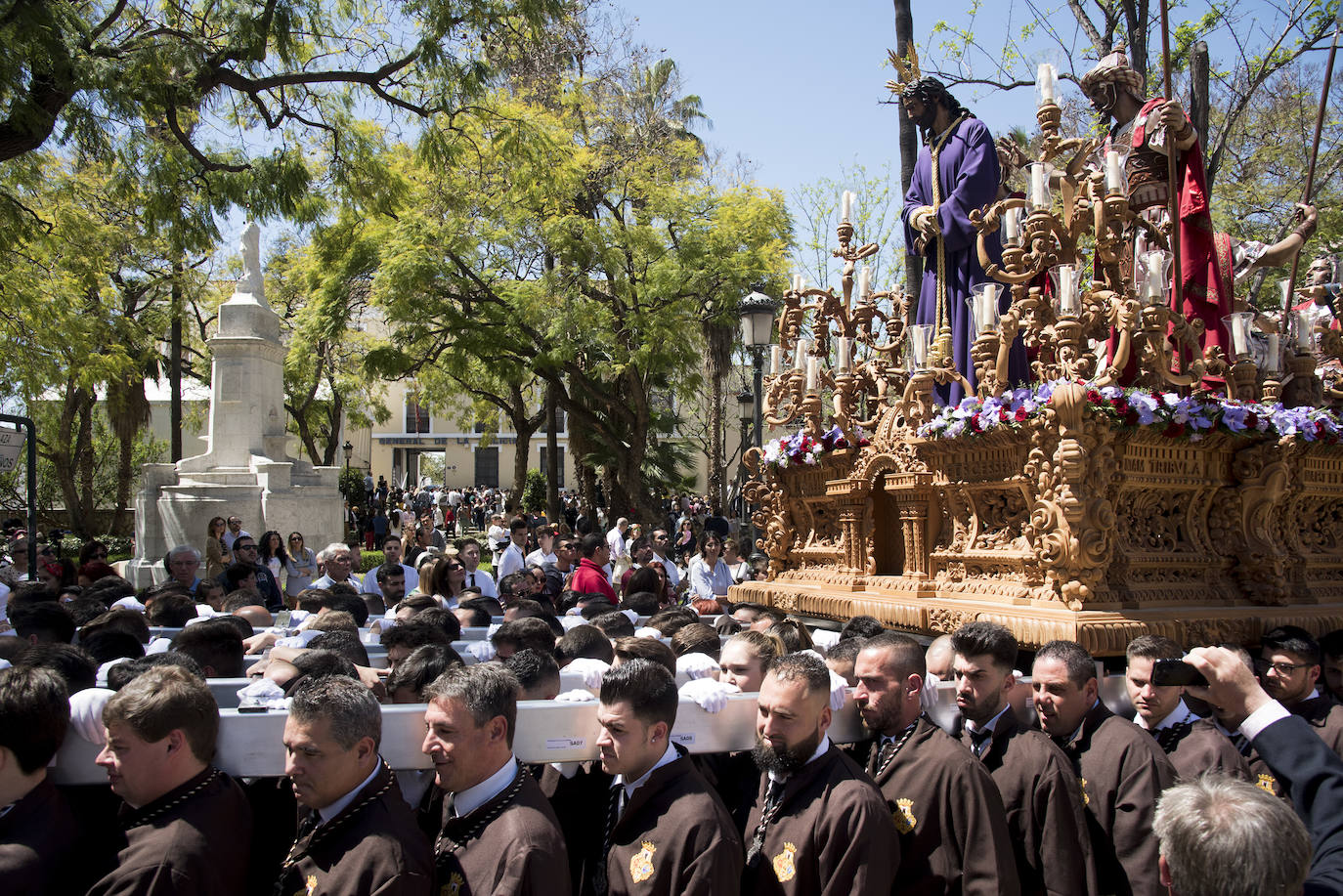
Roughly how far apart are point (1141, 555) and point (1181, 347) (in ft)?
4.76

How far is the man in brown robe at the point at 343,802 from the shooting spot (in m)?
3.06

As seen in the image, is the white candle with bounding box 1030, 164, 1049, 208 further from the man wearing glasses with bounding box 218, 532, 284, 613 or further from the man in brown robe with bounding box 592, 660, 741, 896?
the man wearing glasses with bounding box 218, 532, 284, 613

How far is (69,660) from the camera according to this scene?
4.19m

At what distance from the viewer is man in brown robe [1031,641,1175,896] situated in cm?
380

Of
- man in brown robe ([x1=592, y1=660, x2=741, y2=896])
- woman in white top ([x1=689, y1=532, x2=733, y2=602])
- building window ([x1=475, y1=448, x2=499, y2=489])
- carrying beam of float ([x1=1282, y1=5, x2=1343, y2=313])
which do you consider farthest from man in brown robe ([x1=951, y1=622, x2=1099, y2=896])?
building window ([x1=475, y1=448, x2=499, y2=489])

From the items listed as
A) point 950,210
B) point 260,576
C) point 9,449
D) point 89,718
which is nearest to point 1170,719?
point 89,718

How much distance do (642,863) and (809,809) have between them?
57 cm

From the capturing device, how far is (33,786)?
3.26 meters

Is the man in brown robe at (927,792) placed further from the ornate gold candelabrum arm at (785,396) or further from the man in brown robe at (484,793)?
the ornate gold candelabrum arm at (785,396)

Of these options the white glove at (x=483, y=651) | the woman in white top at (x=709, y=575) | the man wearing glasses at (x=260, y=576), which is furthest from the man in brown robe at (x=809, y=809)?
the woman in white top at (x=709, y=575)

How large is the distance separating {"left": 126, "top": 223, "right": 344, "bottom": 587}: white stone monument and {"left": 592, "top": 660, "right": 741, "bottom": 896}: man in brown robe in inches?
524

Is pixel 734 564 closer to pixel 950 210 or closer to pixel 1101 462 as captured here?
pixel 950 210

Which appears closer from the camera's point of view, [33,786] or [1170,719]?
[33,786]

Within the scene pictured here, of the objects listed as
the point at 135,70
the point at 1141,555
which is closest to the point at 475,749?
the point at 1141,555
